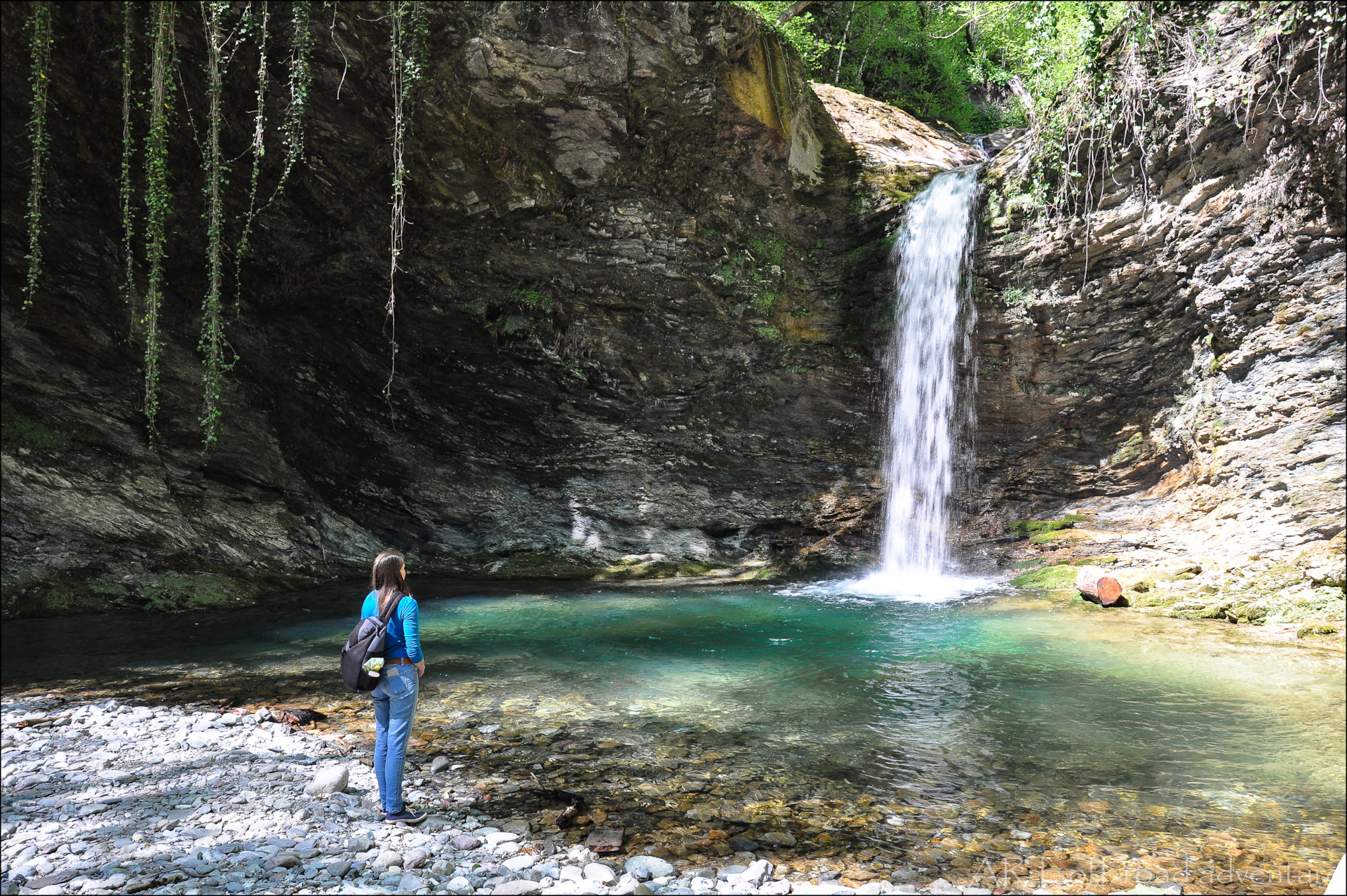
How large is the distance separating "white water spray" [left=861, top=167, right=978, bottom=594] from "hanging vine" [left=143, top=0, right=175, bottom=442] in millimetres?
9390

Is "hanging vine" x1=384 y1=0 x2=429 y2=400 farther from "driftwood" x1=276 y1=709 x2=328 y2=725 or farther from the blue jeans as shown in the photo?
the blue jeans

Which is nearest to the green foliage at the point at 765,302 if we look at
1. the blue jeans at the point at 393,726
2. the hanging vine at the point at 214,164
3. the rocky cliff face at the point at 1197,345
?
the rocky cliff face at the point at 1197,345

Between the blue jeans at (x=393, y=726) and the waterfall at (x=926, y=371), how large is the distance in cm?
850

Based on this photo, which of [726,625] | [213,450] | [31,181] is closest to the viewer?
[726,625]

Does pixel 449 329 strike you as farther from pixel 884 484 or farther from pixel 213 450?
pixel 884 484

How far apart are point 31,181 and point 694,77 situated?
26.0 feet

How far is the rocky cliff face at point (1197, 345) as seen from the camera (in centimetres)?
779

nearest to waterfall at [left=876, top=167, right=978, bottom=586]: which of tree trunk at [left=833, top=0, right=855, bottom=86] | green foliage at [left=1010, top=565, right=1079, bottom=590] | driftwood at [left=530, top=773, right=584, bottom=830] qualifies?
green foliage at [left=1010, top=565, right=1079, bottom=590]

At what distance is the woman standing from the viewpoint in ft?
11.2

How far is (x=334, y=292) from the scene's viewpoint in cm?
1080

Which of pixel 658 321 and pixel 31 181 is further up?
pixel 31 181

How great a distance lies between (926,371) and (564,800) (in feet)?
30.0

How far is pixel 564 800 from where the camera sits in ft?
12.0

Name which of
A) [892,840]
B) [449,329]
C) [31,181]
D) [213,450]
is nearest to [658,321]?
[449,329]
